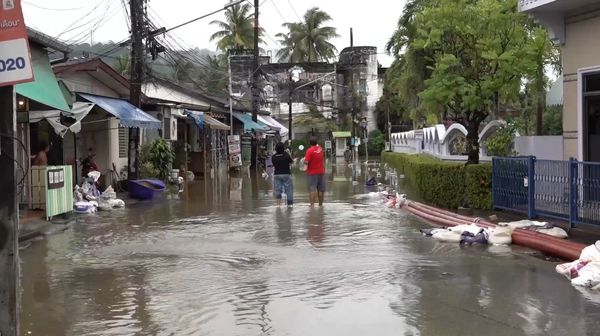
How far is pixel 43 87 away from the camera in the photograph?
43.8 ft

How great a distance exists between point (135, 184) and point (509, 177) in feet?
37.1

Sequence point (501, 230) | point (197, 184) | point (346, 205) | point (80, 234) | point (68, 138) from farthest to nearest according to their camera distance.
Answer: point (197, 184) < point (68, 138) < point (346, 205) < point (80, 234) < point (501, 230)

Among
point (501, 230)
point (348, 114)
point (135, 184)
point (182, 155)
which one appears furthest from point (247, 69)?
point (501, 230)

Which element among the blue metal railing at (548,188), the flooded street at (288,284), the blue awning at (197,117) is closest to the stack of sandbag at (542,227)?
the blue metal railing at (548,188)

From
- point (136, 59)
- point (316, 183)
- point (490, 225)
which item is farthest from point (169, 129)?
point (490, 225)

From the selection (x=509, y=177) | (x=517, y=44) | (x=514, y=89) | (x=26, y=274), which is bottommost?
(x=26, y=274)

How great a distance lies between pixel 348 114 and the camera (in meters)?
64.6

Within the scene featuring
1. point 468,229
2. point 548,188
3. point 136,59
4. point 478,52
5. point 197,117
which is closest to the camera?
point 468,229

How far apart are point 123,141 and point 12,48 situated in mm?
19000

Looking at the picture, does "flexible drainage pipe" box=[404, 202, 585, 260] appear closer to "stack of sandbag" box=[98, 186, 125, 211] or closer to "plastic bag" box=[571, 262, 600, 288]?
"plastic bag" box=[571, 262, 600, 288]

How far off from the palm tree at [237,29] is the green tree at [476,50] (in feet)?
138

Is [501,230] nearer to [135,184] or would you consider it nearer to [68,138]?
[135,184]

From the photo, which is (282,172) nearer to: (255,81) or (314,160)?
(314,160)

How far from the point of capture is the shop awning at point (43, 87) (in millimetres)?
12491
